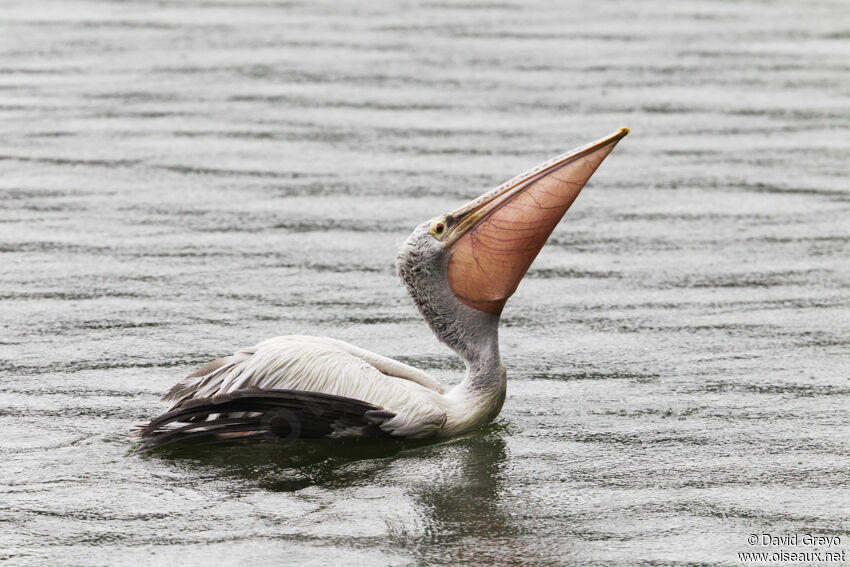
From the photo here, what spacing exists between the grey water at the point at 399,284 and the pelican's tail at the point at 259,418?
0.08 meters

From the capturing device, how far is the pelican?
4.54m

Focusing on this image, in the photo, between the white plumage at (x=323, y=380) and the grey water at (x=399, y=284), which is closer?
the grey water at (x=399, y=284)

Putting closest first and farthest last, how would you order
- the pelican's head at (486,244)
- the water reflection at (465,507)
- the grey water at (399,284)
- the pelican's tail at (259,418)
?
the water reflection at (465,507) → the grey water at (399,284) → the pelican's tail at (259,418) → the pelican's head at (486,244)

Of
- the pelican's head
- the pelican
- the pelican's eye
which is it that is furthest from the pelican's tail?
the pelican's eye

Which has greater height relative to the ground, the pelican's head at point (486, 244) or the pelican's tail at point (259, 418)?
the pelican's head at point (486, 244)

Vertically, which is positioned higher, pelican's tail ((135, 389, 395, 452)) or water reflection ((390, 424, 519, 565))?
pelican's tail ((135, 389, 395, 452))

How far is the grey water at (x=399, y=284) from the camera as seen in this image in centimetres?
419

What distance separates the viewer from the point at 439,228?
15.7ft

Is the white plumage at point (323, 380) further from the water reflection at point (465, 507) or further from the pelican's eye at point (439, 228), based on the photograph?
the pelican's eye at point (439, 228)

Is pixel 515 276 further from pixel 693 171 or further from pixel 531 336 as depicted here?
pixel 693 171

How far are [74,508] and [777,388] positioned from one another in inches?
95.8

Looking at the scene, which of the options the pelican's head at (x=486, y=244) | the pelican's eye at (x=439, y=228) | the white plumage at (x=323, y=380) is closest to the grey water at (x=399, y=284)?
the white plumage at (x=323, y=380)

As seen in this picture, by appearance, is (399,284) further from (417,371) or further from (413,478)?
(413,478)

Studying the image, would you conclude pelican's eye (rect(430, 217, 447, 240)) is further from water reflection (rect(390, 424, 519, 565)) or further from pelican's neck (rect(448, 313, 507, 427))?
water reflection (rect(390, 424, 519, 565))
